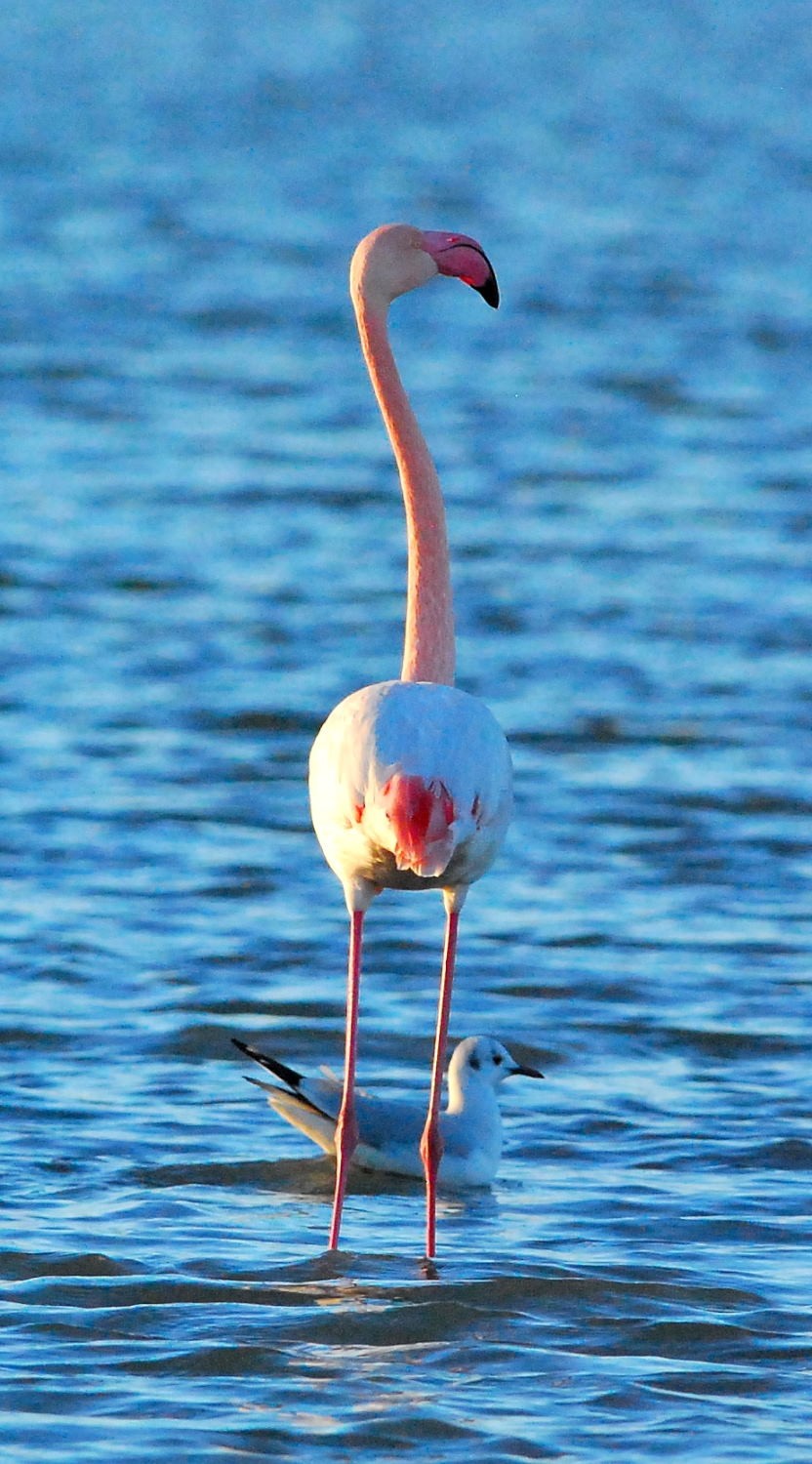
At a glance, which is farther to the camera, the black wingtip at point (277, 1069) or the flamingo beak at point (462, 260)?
the black wingtip at point (277, 1069)

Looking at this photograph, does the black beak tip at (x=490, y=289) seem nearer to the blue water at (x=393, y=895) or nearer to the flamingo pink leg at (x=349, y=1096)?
the flamingo pink leg at (x=349, y=1096)

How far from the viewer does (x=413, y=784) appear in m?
6.06

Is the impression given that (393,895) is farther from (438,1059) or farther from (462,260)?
(462,260)

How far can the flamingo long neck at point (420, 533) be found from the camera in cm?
669

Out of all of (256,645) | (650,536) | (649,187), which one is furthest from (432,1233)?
(649,187)

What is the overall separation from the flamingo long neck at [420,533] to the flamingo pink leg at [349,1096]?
669 mm

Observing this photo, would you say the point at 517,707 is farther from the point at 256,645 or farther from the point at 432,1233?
the point at 432,1233

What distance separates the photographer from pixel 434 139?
37.3 m

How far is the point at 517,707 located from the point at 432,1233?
5.62 meters

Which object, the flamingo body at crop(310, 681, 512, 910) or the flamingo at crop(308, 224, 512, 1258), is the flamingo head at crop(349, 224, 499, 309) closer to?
the flamingo at crop(308, 224, 512, 1258)

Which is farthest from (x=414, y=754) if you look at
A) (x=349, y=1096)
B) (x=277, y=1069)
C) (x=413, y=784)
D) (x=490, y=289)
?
(x=277, y=1069)

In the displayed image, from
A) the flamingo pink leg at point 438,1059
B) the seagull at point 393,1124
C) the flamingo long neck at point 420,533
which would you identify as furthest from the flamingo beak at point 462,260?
the seagull at point 393,1124

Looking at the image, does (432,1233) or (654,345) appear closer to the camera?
(432,1233)

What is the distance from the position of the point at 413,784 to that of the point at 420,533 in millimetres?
893
